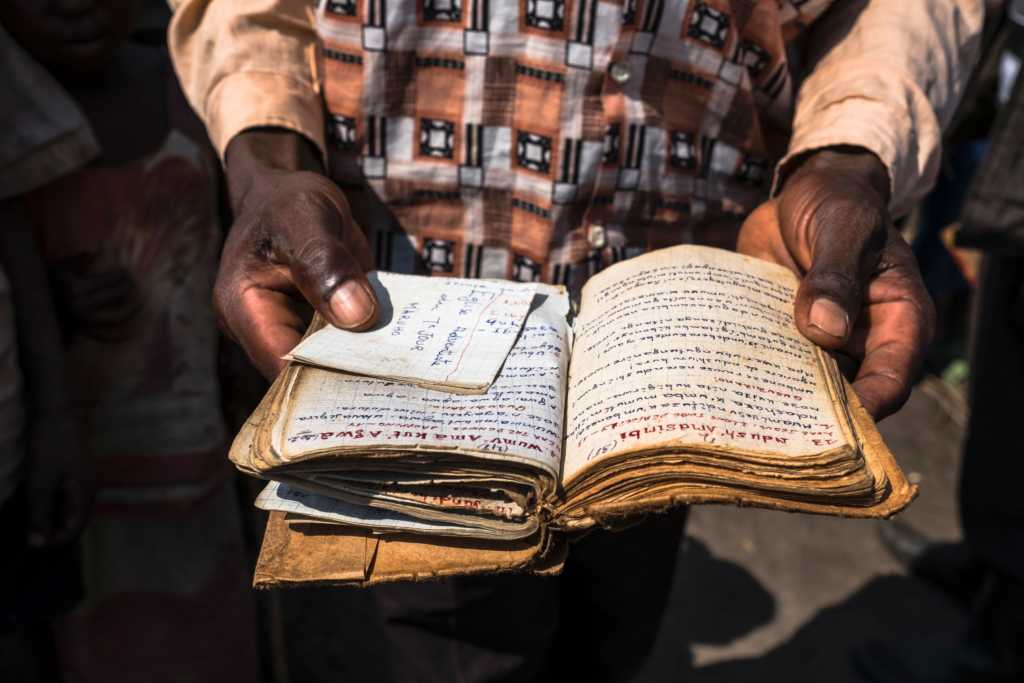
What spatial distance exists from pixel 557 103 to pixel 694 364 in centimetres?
49

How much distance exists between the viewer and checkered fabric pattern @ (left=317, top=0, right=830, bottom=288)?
1.34 m

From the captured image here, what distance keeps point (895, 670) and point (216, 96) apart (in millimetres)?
2252

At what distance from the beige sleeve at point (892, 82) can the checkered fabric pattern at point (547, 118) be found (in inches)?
3.3

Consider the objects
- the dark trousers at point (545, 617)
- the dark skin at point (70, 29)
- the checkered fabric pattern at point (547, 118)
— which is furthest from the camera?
the dark skin at point (70, 29)

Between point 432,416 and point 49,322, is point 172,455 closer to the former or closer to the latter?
point 49,322

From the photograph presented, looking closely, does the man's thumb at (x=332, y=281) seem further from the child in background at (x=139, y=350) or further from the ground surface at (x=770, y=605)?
the ground surface at (x=770, y=605)

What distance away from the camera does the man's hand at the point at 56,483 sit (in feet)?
5.98

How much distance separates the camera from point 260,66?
1.42 m

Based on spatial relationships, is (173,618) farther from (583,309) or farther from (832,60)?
(832,60)

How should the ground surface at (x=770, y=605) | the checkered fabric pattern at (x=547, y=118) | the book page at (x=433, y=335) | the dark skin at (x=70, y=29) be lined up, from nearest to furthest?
the book page at (x=433, y=335)
the checkered fabric pattern at (x=547, y=118)
the dark skin at (x=70, y=29)
the ground surface at (x=770, y=605)

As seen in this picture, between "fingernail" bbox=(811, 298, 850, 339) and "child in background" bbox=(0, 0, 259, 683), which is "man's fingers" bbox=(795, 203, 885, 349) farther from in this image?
"child in background" bbox=(0, 0, 259, 683)

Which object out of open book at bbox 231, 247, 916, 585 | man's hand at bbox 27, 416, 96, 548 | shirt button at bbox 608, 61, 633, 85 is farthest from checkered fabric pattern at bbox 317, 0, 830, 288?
man's hand at bbox 27, 416, 96, 548

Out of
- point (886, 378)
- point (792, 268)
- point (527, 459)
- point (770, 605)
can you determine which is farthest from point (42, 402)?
point (770, 605)

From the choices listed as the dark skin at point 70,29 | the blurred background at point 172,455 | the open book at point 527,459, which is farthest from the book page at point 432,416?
the dark skin at point 70,29
